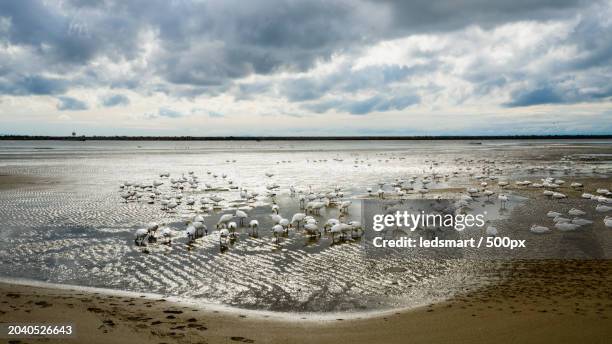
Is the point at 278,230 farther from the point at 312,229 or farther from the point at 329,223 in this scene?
the point at 329,223

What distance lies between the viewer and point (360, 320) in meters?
7.54

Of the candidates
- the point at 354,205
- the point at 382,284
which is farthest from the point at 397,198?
the point at 382,284

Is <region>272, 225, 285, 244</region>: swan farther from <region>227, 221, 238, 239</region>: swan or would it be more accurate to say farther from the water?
<region>227, 221, 238, 239</region>: swan

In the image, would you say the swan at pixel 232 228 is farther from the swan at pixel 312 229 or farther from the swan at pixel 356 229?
the swan at pixel 356 229

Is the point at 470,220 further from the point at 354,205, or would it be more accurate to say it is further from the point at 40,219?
the point at 40,219

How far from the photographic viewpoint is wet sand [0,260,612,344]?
6.70 meters

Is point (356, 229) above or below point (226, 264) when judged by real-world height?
above

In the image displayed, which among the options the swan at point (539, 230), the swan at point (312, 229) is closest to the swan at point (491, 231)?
the swan at point (539, 230)

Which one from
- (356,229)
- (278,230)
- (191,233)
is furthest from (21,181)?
(356,229)

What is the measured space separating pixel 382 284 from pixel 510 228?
7.45 metres

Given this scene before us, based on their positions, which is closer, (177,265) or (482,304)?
(482,304)

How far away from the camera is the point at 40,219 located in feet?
55.2

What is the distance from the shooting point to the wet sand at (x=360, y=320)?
264 inches

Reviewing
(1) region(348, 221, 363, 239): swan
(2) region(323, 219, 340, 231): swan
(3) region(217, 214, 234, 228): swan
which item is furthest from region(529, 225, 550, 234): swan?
(3) region(217, 214, 234, 228): swan
